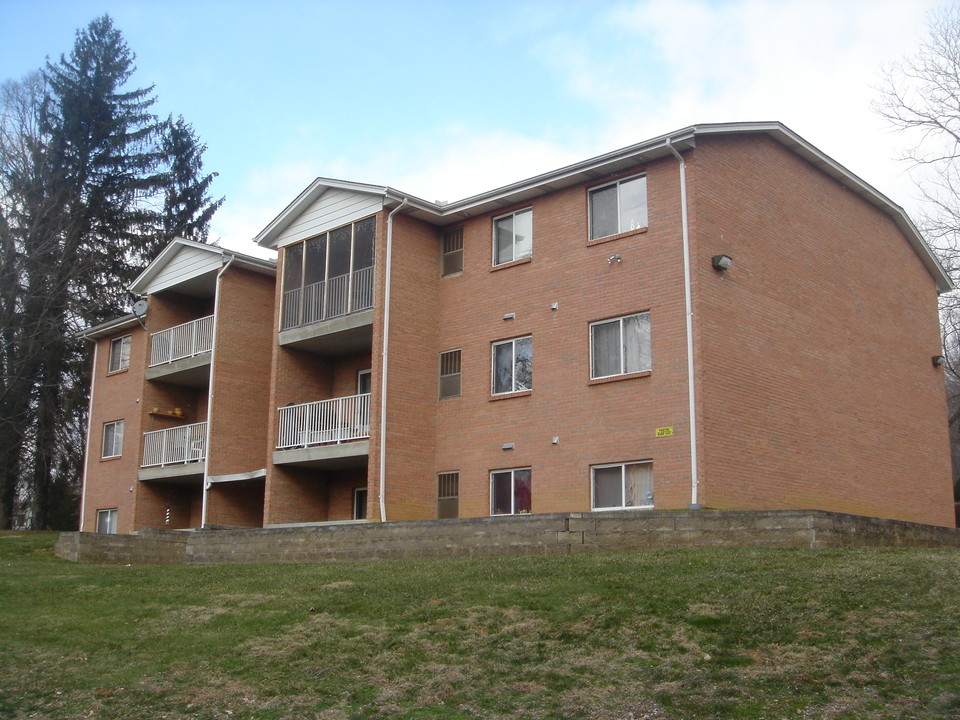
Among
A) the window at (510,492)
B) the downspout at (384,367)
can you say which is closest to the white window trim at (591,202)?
the downspout at (384,367)

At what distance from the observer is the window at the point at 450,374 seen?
24250 mm

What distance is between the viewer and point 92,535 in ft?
77.7

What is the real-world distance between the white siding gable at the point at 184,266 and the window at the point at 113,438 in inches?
176

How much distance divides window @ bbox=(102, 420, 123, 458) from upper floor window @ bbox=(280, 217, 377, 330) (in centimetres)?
961

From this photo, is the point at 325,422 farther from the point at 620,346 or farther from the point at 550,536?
the point at 550,536

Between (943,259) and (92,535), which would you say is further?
(943,259)

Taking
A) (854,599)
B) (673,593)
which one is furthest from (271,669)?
(854,599)

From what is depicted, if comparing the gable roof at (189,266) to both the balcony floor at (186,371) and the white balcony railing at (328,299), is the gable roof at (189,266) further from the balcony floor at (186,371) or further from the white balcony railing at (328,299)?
the white balcony railing at (328,299)

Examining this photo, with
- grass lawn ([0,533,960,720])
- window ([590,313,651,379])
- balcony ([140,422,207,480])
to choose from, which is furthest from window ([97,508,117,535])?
window ([590,313,651,379])

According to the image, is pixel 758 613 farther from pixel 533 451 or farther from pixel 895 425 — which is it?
pixel 895 425

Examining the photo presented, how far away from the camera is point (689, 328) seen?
65.3 ft

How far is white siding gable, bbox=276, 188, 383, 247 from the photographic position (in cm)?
2478

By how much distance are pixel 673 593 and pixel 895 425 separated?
13.7 meters

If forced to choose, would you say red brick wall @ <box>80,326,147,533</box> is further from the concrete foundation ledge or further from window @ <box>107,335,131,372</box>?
the concrete foundation ledge
